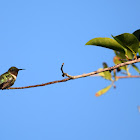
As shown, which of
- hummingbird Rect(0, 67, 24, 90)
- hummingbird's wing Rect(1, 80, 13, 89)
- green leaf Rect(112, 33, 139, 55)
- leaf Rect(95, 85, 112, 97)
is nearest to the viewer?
green leaf Rect(112, 33, 139, 55)

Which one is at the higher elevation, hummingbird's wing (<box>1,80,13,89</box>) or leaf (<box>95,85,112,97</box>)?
hummingbird's wing (<box>1,80,13,89</box>)

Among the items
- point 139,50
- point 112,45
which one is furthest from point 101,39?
point 139,50

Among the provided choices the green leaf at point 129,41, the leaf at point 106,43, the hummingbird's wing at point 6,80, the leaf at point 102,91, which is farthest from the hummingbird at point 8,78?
the green leaf at point 129,41

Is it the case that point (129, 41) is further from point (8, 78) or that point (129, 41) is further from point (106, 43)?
point (8, 78)

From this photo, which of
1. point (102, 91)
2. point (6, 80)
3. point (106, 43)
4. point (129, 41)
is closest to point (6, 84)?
point (6, 80)

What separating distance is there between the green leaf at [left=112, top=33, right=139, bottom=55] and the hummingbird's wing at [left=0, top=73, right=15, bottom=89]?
3.22m

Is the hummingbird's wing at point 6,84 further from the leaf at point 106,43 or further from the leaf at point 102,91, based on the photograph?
the leaf at point 106,43

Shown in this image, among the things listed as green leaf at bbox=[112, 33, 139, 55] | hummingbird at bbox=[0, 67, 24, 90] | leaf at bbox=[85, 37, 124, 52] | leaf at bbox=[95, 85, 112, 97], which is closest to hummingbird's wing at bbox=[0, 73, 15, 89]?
hummingbird at bbox=[0, 67, 24, 90]

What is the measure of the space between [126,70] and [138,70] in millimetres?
202

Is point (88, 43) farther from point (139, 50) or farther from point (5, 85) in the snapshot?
point (5, 85)

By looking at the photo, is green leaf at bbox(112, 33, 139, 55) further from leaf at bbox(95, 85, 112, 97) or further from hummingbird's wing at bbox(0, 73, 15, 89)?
hummingbird's wing at bbox(0, 73, 15, 89)

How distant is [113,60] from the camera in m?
3.59

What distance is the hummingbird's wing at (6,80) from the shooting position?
450cm

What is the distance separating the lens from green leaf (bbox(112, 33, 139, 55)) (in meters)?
1.68
